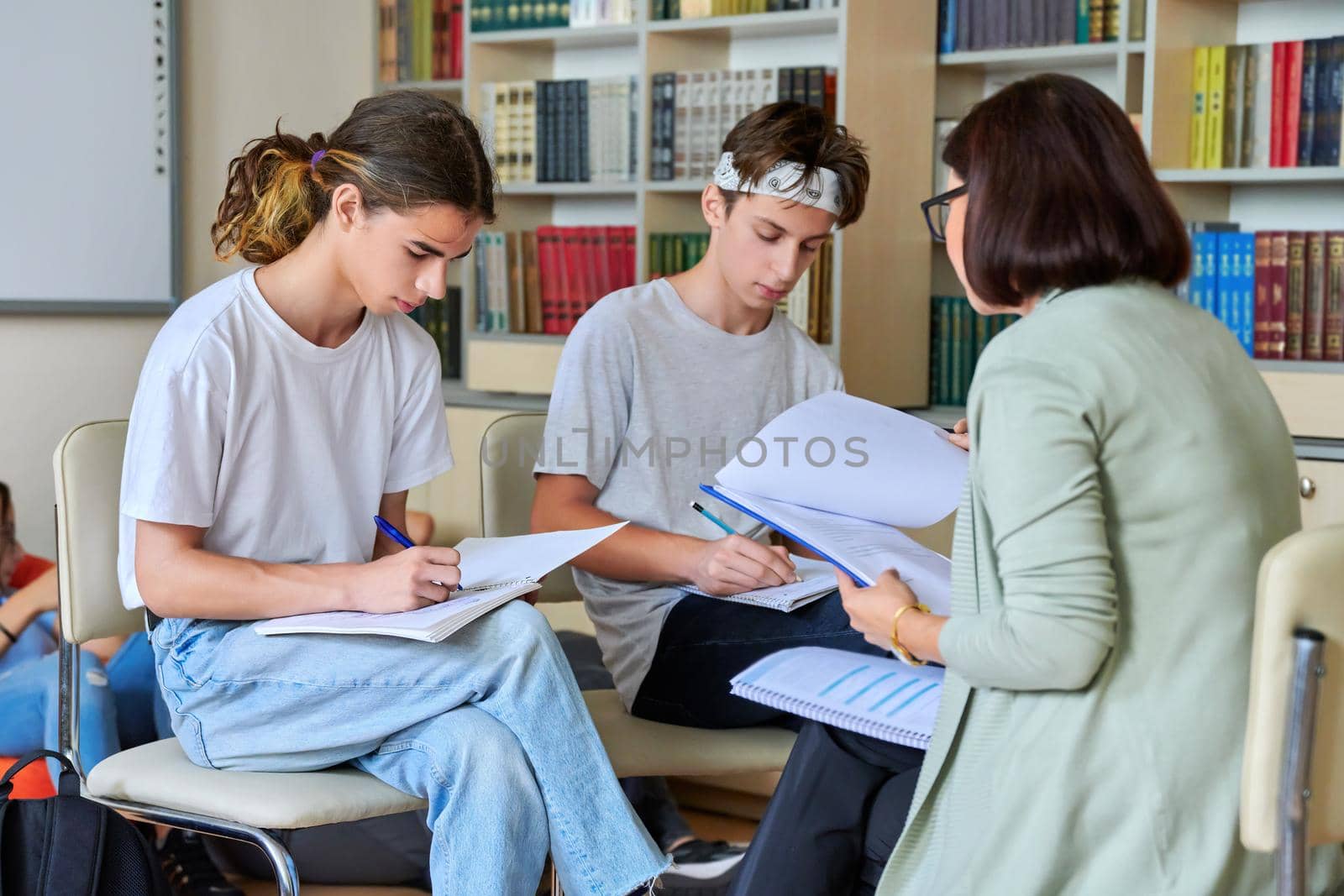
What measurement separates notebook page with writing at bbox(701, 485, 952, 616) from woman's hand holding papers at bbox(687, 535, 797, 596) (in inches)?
6.6

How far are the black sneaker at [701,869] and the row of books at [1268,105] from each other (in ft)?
5.10

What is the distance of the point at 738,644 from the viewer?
1620mm

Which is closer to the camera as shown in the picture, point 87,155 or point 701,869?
point 701,869

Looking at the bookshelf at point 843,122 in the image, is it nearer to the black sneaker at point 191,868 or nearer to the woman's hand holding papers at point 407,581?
the black sneaker at point 191,868

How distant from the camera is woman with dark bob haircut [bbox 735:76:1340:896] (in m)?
0.94

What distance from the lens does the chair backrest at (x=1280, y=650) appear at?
3.04 feet

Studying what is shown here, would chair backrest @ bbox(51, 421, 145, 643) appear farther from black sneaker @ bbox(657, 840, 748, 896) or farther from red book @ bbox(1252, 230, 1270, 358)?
red book @ bbox(1252, 230, 1270, 358)

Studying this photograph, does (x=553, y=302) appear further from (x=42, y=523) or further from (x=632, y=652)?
(x=632, y=652)

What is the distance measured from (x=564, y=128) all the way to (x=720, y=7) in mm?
478

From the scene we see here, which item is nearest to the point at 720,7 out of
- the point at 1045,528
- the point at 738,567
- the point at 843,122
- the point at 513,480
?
the point at 843,122

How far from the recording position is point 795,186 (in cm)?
187

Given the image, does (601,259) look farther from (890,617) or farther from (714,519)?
(890,617)

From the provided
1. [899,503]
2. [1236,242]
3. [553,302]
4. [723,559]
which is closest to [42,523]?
[553,302]

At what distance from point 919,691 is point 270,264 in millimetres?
862
